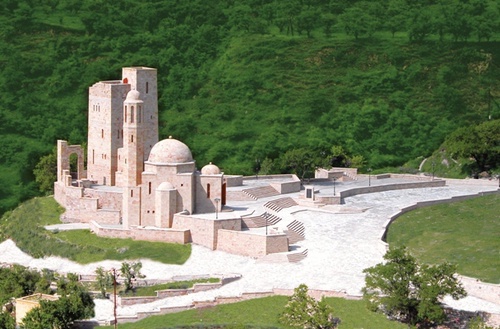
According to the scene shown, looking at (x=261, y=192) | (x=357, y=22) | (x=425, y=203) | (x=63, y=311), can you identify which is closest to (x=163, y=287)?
(x=63, y=311)

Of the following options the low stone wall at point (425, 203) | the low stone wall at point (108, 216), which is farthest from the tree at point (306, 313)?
the low stone wall at point (425, 203)

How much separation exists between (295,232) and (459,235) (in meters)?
8.84

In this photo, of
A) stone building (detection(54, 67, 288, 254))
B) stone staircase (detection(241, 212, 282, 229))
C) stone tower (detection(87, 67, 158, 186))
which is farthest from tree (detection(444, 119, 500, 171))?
stone tower (detection(87, 67, 158, 186))

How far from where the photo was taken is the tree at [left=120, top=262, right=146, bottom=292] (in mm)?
73562

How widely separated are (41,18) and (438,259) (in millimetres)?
59234

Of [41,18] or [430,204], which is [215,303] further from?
[41,18]

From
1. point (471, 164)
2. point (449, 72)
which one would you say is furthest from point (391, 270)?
point (449, 72)

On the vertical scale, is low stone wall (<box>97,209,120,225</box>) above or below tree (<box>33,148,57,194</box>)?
below

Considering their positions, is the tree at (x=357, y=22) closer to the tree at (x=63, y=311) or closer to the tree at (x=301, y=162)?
the tree at (x=301, y=162)

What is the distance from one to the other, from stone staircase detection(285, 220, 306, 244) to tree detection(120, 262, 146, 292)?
28.4ft

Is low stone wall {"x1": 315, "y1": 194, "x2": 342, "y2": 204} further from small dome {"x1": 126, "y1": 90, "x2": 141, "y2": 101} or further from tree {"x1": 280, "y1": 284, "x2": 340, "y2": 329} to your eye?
tree {"x1": 280, "y1": 284, "x2": 340, "y2": 329}

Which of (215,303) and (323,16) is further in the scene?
(323,16)

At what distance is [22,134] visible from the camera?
112 m

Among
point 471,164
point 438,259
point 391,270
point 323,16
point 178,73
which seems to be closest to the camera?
point 391,270
